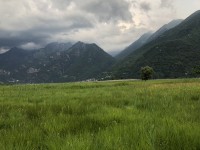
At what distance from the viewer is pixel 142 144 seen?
223 inches

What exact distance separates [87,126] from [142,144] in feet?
8.79

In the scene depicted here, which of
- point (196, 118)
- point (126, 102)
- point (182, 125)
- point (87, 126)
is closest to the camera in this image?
point (182, 125)

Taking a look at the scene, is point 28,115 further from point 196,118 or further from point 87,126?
point 196,118

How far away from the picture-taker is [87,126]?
8.11 m

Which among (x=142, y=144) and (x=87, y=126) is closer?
(x=142, y=144)

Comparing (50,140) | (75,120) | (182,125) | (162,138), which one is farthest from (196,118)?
(50,140)

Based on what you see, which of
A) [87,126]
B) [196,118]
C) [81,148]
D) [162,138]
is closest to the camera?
[81,148]

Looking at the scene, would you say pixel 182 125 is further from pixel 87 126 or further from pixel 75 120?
pixel 75 120

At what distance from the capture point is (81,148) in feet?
Answer: 18.1

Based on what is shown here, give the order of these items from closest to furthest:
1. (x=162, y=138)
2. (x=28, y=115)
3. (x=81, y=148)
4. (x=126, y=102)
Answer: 1. (x=81, y=148)
2. (x=162, y=138)
3. (x=28, y=115)
4. (x=126, y=102)

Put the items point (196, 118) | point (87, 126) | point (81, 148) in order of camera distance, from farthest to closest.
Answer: point (196, 118) < point (87, 126) < point (81, 148)

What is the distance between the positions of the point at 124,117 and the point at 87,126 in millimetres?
1403

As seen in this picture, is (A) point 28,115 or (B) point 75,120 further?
(A) point 28,115

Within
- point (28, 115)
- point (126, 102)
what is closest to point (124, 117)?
point (28, 115)
